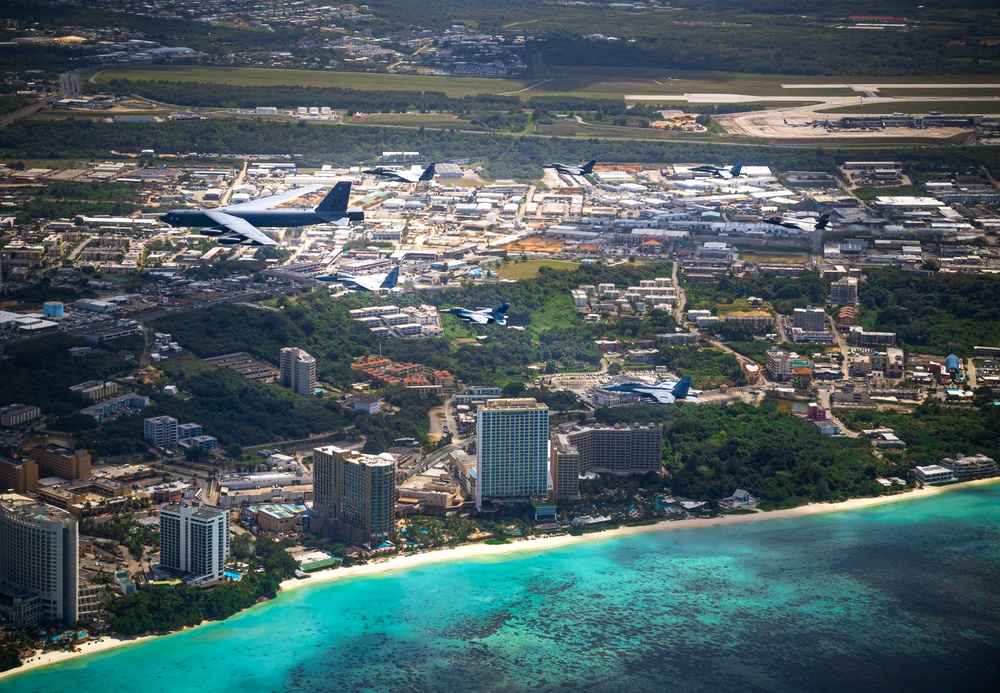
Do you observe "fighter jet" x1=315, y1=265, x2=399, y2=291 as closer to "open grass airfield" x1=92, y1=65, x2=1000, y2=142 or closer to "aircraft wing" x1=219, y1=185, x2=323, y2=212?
"aircraft wing" x1=219, y1=185, x2=323, y2=212

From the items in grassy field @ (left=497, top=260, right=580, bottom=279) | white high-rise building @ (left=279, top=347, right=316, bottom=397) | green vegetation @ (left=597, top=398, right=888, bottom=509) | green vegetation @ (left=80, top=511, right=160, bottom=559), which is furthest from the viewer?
grassy field @ (left=497, top=260, right=580, bottom=279)

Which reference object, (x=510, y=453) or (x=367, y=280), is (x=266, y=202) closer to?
(x=367, y=280)

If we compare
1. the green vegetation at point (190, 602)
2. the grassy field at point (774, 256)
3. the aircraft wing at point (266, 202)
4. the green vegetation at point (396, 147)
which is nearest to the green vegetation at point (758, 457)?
the green vegetation at point (190, 602)

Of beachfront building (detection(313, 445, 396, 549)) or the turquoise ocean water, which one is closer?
the turquoise ocean water

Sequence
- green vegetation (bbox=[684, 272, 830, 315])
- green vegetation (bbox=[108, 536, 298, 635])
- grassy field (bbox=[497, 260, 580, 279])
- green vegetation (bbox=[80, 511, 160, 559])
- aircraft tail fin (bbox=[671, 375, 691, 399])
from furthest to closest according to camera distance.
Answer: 1. grassy field (bbox=[497, 260, 580, 279])
2. green vegetation (bbox=[684, 272, 830, 315])
3. aircraft tail fin (bbox=[671, 375, 691, 399])
4. green vegetation (bbox=[80, 511, 160, 559])
5. green vegetation (bbox=[108, 536, 298, 635])

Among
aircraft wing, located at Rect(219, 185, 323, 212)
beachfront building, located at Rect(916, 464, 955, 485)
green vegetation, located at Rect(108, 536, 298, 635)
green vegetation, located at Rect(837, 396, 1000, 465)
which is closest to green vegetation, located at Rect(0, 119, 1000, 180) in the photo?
aircraft wing, located at Rect(219, 185, 323, 212)

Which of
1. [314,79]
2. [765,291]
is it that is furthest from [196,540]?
[314,79]

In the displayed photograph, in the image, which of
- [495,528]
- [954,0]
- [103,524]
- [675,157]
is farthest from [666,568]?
[954,0]
